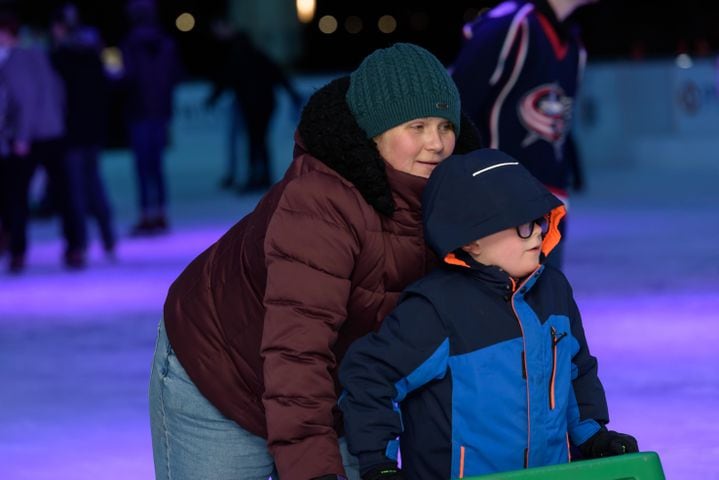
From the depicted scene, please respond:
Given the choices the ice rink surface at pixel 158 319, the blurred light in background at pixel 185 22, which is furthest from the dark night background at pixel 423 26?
the ice rink surface at pixel 158 319

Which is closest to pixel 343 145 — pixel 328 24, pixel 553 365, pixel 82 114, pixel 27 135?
pixel 553 365

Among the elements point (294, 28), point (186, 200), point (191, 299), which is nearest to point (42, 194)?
point (186, 200)

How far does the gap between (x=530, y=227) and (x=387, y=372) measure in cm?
34

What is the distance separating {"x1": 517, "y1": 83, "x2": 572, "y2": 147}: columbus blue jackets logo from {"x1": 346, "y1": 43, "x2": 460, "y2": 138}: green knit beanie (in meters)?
1.93

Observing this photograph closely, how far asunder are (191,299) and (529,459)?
670mm

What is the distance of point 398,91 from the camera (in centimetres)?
257

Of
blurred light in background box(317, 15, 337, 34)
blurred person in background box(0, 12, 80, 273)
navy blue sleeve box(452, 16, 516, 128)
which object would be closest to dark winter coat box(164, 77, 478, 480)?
navy blue sleeve box(452, 16, 516, 128)

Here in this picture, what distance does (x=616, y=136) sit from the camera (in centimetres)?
1742

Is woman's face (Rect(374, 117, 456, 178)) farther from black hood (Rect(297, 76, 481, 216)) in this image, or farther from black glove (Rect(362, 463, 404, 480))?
black glove (Rect(362, 463, 404, 480))

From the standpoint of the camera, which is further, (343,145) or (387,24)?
(387,24)

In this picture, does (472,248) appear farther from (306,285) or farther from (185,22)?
(185,22)

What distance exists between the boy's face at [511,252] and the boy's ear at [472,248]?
1cm

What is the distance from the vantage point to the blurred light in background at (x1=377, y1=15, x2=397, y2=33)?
144 feet

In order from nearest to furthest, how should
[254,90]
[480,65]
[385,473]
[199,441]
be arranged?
[385,473], [199,441], [480,65], [254,90]
